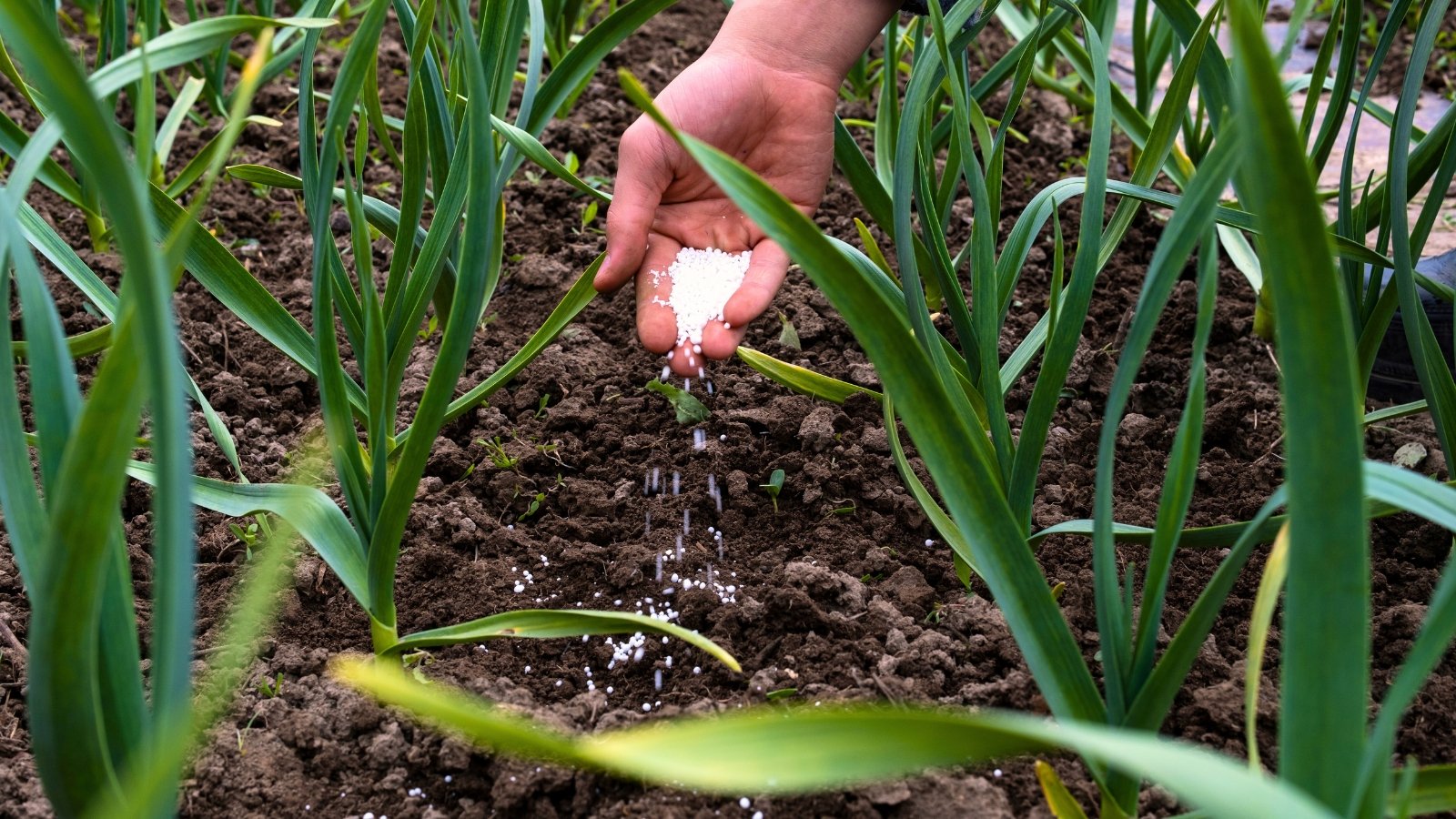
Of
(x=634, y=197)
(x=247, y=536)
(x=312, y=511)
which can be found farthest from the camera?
(x=634, y=197)

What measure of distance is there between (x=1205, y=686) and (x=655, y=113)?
0.85m

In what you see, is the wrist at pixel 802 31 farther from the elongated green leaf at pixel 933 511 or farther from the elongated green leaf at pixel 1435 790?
the elongated green leaf at pixel 1435 790

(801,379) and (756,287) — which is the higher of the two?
(756,287)

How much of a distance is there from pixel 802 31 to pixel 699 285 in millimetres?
374

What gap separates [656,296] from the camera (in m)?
1.46

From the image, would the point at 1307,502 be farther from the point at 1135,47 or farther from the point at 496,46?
the point at 1135,47

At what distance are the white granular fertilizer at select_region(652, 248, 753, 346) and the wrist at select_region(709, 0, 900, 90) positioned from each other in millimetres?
264

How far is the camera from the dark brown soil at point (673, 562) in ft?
3.49

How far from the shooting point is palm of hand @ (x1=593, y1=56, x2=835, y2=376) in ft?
4.62

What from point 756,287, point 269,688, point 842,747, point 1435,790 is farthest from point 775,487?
point 842,747

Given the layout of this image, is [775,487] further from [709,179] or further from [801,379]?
[709,179]

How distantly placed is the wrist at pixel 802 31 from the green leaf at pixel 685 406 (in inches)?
17.9

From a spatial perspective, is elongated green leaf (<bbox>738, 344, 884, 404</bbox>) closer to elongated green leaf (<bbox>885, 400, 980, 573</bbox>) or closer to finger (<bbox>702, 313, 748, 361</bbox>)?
finger (<bbox>702, 313, 748, 361</bbox>)

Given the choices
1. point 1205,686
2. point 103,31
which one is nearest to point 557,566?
point 1205,686
